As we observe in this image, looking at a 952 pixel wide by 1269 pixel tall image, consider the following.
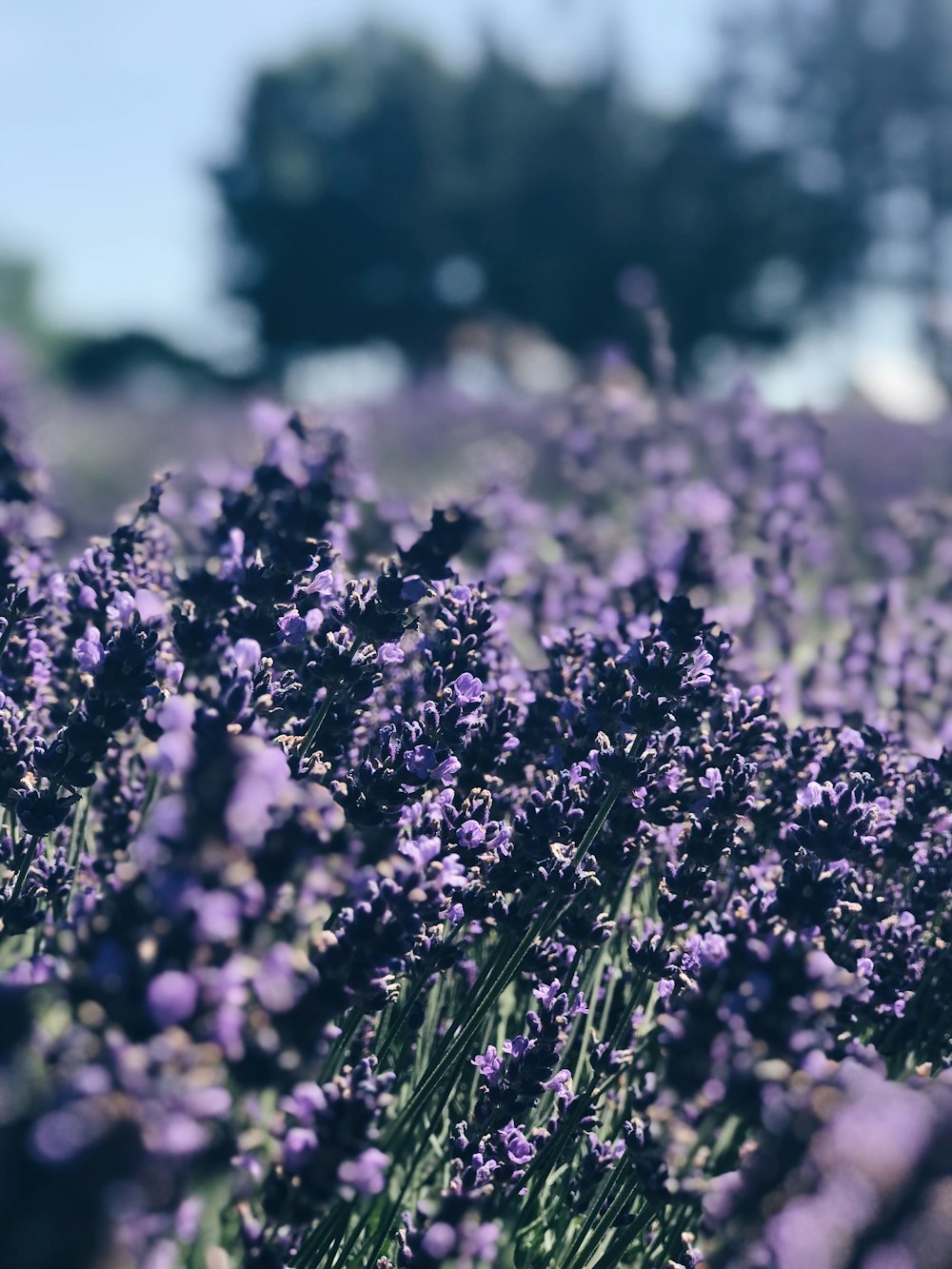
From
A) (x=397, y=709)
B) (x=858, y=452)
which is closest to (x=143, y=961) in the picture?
(x=397, y=709)

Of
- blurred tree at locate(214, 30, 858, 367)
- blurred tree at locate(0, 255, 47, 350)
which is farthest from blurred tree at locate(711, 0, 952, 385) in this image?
blurred tree at locate(0, 255, 47, 350)

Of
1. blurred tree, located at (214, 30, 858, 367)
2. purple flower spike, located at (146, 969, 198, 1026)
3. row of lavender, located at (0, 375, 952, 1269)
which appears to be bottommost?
purple flower spike, located at (146, 969, 198, 1026)

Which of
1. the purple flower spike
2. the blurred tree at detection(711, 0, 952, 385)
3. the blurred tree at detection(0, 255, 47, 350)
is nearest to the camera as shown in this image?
the purple flower spike

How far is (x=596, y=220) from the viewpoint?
31.2 metres

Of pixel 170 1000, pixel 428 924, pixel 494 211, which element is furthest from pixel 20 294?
pixel 170 1000

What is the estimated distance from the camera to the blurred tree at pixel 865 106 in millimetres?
30969

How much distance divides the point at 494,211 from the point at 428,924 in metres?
32.0

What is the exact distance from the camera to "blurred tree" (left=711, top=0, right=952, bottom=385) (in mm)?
30969

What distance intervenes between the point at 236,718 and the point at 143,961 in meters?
0.64

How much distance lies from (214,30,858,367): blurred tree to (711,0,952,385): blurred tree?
672mm

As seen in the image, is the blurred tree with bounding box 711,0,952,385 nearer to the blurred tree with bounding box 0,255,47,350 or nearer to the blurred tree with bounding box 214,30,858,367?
the blurred tree with bounding box 214,30,858,367

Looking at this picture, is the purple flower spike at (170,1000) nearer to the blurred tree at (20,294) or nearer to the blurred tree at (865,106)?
the blurred tree at (865,106)

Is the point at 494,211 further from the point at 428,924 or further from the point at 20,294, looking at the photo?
the point at 428,924

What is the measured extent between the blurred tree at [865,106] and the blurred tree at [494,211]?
67cm
